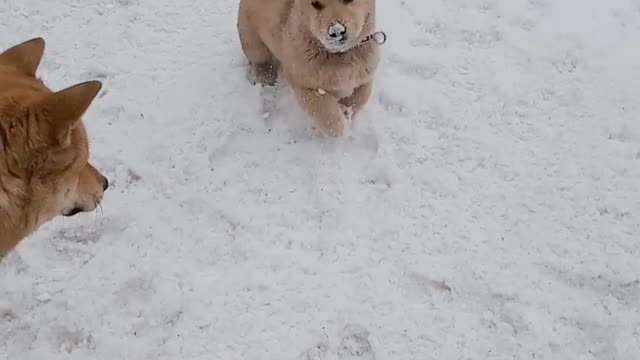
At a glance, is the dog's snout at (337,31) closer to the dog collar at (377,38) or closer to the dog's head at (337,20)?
the dog's head at (337,20)

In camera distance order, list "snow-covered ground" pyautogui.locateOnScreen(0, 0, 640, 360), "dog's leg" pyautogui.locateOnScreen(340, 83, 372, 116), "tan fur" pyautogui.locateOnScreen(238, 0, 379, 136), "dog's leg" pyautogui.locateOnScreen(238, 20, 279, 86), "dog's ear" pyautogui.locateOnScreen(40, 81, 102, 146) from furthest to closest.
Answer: "dog's leg" pyautogui.locateOnScreen(238, 20, 279, 86), "dog's leg" pyautogui.locateOnScreen(340, 83, 372, 116), "tan fur" pyautogui.locateOnScreen(238, 0, 379, 136), "snow-covered ground" pyautogui.locateOnScreen(0, 0, 640, 360), "dog's ear" pyautogui.locateOnScreen(40, 81, 102, 146)

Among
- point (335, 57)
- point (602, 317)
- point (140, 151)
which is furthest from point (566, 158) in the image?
point (140, 151)

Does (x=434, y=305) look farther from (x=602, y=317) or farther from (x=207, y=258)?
(x=207, y=258)

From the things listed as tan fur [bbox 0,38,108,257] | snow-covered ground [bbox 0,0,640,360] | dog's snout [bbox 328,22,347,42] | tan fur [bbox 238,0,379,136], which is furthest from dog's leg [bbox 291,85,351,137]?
tan fur [bbox 0,38,108,257]

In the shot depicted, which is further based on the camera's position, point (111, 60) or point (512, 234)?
point (111, 60)

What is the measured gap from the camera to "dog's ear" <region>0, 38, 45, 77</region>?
3178 millimetres

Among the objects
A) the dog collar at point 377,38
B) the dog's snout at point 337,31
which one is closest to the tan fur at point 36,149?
the dog's snout at point 337,31

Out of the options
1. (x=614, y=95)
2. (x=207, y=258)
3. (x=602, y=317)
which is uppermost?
(x=614, y=95)

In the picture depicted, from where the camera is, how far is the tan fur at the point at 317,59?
14.5 ft

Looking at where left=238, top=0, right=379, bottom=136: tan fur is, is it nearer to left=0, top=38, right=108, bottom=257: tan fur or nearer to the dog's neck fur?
left=0, top=38, right=108, bottom=257: tan fur

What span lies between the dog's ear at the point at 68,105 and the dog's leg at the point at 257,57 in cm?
225

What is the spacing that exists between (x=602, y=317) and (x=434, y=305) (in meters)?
0.83

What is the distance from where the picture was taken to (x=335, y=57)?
177 inches

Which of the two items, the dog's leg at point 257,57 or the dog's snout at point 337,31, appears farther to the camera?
the dog's leg at point 257,57
